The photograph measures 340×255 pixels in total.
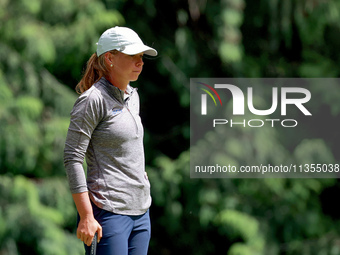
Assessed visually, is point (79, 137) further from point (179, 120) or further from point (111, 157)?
point (179, 120)

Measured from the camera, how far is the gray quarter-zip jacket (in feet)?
5.82

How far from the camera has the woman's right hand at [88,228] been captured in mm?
1736

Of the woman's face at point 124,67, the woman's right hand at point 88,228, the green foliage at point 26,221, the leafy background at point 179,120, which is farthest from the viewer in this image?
the leafy background at point 179,120

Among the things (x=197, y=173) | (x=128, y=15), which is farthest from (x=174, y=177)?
(x=128, y=15)

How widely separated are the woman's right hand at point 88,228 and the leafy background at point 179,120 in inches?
109

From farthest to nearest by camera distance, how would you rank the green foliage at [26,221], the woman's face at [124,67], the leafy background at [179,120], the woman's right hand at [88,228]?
the leafy background at [179,120], the green foliage at [26,221], the woman's face at [124,67], the woman's right hand at [88,228]

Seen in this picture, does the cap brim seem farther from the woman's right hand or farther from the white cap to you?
the woman's right hand

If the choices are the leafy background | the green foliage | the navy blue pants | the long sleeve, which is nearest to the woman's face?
the long sleeve

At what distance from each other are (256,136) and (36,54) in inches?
84.6

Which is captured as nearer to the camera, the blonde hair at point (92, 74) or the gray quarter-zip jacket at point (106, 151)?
the gray quarter-zip jacket at point (106, 151)

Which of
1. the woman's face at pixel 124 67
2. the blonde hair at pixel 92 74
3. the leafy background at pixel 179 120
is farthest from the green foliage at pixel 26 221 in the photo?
the woman's face at pixel 124 67

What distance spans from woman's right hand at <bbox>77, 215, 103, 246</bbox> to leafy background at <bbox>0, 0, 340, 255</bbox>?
276 centimetres

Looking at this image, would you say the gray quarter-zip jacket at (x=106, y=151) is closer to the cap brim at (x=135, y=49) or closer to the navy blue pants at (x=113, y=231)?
the navy blue pants at (x=113, y=231)

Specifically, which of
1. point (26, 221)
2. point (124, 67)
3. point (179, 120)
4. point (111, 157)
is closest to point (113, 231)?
point (111, 157)
